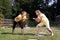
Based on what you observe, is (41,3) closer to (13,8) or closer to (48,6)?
(48,6)

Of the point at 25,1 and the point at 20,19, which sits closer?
the point at 20,19

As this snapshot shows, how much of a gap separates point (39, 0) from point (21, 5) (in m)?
3.43

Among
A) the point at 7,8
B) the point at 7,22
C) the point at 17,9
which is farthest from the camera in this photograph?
the point at 17,9

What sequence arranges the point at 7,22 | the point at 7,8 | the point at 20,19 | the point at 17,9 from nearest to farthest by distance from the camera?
1. the point at 20,19
2. the point at 7,22
3. the point at 7,8
4. the point at 17,9

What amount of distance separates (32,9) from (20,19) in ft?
97.3

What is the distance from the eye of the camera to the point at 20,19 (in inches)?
539

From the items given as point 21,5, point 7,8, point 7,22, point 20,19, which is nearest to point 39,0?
point 21,5

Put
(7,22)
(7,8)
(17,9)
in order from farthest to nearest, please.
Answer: (17,9) < (7,8) < (7,22)

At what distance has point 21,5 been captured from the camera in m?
43.2

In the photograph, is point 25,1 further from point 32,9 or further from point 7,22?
point 7,22

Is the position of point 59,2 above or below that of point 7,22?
above

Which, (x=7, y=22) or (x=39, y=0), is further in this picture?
(x=39, y=0)

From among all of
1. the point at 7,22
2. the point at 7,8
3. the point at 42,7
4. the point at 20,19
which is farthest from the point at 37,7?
the point at 20,19

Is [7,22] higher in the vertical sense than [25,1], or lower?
lower
